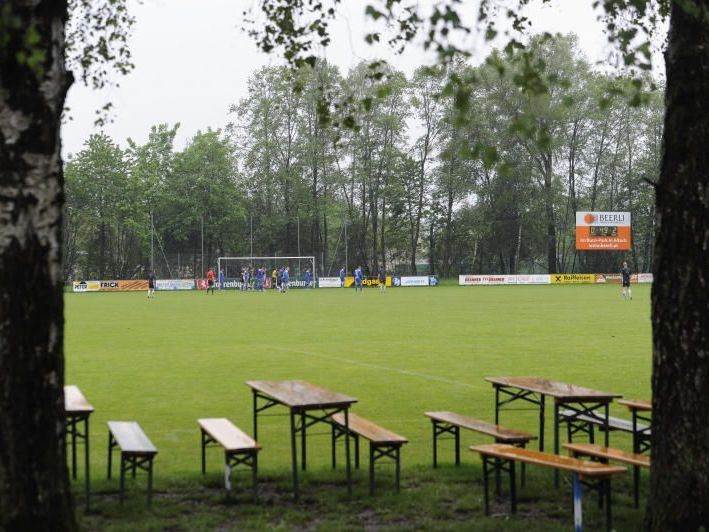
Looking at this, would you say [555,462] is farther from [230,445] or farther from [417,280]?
[417,280]

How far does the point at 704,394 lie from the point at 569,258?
91971 millimetres

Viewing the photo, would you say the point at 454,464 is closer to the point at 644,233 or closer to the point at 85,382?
the point at 85,382

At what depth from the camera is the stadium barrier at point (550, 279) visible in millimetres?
77500

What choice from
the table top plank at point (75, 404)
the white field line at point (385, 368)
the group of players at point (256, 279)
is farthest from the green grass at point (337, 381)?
the group of players at point (256, 279)

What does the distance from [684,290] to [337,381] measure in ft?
32.2

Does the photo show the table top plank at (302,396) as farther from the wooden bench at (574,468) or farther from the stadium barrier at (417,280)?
the stadium barrier at (417,280)

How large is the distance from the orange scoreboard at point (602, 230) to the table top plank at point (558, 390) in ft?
198

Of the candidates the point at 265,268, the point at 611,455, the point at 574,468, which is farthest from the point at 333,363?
the point at 265,268

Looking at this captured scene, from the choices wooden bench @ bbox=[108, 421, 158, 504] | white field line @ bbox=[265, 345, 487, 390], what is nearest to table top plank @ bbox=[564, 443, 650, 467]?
wooden bench @ bbox=[108, 421, 158, 504]

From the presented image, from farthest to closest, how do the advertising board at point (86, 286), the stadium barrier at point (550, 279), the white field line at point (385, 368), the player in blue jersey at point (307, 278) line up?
the stadium barrier at point (550, 279) → the player in blue jersey at point (307, 278) → the advertising board at point (86, 286) → the white field line at point (385, 368)

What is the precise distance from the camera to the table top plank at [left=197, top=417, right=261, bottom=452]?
748 cm

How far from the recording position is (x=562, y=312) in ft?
112

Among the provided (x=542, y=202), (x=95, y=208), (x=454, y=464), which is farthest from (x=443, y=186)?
(x=454, y=464)

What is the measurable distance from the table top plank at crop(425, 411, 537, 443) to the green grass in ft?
1.63
